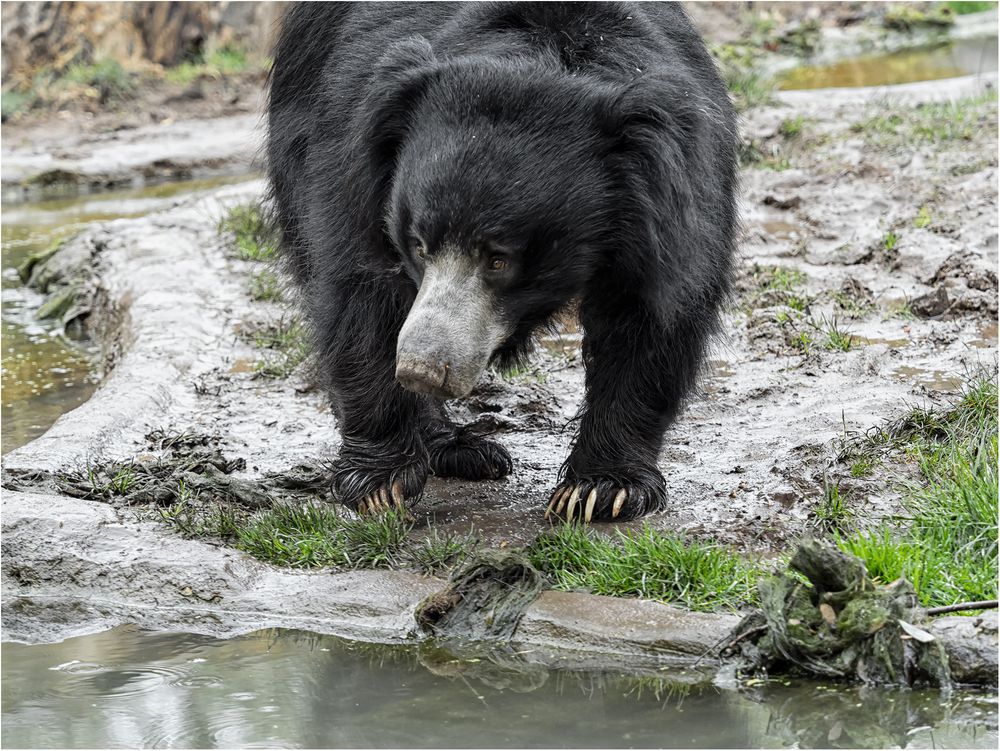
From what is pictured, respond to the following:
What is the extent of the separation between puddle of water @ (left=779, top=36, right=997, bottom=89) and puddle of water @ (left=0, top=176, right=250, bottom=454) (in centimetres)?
520

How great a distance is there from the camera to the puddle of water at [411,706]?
2732mm

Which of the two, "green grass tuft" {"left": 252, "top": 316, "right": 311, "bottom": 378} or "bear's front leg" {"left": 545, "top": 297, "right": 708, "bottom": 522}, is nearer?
"bear's front leg" {"left": 545, "top": 297, "right": 708, "bottom": 522}

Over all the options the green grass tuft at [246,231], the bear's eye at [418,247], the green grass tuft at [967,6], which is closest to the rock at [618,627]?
the bear's eye at [418,247]

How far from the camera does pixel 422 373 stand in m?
3.15

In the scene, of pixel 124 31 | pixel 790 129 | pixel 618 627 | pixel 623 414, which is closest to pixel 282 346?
pixel 623 414

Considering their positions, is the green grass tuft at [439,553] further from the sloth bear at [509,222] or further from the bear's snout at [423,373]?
the bear's snout at [423,373]

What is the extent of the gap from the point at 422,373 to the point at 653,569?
79 cm

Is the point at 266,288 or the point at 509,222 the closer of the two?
the point at 509,222

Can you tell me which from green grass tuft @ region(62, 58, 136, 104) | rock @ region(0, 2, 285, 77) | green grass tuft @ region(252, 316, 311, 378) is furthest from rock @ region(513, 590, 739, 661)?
rock @ region(0, 2, 285, 77)

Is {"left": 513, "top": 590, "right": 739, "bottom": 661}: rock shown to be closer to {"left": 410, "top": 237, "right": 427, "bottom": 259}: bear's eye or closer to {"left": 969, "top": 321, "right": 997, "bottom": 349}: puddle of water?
{"left": 410, "top": 237, "right": 427, "bottom": 259}: bear's eye

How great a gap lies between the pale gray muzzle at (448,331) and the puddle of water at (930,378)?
1924 millimetres

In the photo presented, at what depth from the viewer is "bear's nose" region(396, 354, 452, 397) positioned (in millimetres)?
3152

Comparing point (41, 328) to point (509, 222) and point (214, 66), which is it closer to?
point (509, 222)

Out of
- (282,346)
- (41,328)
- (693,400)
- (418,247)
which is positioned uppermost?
(418,247)
